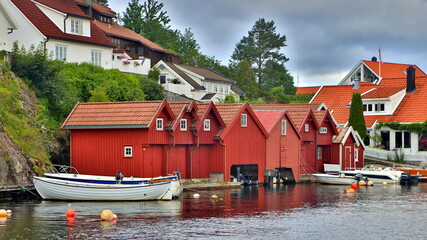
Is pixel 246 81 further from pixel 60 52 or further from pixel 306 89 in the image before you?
pixel 60 52

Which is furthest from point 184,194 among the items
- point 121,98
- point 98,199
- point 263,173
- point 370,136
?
point 370,136

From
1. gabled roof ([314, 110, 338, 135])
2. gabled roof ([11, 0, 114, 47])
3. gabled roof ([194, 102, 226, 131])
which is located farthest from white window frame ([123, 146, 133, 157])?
gabled roof ([314, 110, 338, 135])

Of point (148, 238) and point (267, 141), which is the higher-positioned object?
point (267, 141)

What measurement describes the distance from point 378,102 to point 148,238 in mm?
58983

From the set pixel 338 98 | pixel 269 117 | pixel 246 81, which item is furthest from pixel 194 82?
pixel 269 117

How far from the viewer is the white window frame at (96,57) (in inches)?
2867

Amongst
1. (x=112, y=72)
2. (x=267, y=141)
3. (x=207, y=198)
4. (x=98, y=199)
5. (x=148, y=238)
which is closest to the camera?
(x=148, y=238)

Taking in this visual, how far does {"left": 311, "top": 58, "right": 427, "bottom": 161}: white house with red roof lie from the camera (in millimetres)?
84250

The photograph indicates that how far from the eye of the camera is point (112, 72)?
2822 inches

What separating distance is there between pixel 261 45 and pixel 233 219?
104 m

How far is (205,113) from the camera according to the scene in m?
57.8

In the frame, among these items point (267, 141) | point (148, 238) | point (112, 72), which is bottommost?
point (148, 238)

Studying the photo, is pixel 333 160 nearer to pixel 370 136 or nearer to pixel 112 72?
pixel 370 136

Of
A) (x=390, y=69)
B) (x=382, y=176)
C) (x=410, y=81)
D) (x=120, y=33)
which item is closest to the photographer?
(x=382, y=176)
